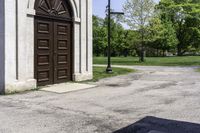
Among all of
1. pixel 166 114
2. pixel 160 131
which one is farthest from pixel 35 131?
pixel 166 114

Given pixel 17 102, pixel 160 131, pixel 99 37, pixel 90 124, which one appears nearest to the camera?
pixel 160 131

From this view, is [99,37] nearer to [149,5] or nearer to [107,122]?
[149,5]

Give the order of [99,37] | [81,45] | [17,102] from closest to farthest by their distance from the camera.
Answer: [17,102]
[81,45]
[99,37]

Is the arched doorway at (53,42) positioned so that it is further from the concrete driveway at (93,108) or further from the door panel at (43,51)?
the concrete driveway at (93,108)

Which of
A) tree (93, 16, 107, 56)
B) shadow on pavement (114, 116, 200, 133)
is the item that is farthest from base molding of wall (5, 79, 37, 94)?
tree (93, 16, 107, 56)

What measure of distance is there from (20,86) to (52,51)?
6.73 feet

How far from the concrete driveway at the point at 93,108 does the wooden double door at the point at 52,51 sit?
1451 mm

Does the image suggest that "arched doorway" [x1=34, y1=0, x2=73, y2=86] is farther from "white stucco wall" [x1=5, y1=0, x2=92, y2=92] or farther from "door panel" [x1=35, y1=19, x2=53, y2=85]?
"white stucco wall" [x1=5, y1=0, x2=92, y2=92]

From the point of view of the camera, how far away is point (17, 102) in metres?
8.54

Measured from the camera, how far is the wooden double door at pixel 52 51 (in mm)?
11180

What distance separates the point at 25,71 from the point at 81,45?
335 cm

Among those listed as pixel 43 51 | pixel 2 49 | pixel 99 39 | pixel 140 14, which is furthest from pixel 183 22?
pixel 2 49

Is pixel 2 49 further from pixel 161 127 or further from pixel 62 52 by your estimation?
pixel 161 127

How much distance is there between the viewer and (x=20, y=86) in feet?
33.9
